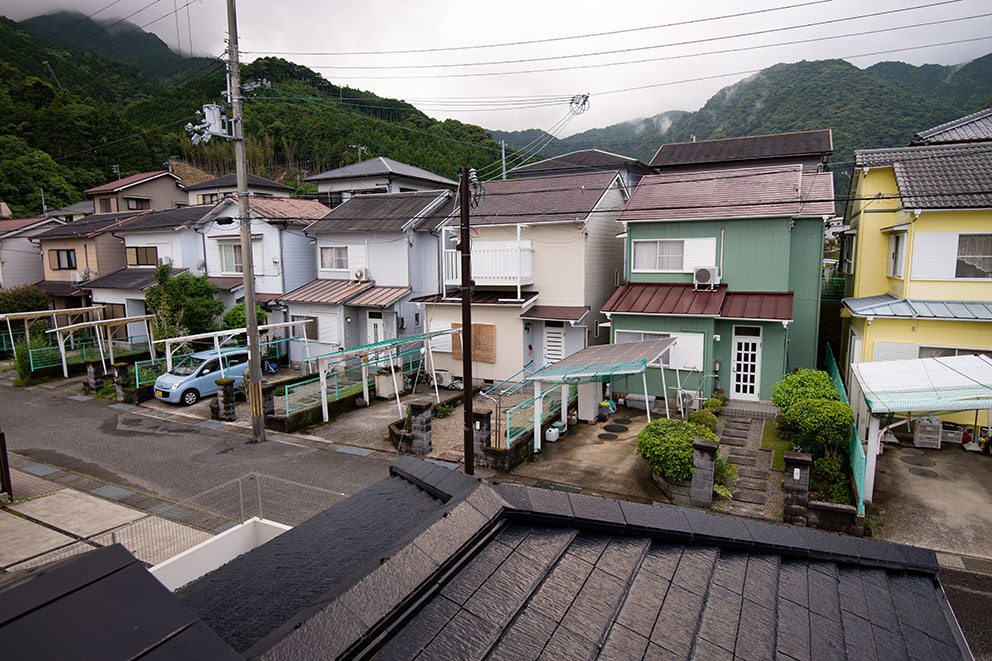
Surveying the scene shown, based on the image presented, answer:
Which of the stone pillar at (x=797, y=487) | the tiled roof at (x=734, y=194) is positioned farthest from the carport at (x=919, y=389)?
the tiled roof at (x=734, y=194)

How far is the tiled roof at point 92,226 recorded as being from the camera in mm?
31094

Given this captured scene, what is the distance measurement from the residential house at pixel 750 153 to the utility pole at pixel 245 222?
25175 millimetres

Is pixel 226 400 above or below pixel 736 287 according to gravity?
below

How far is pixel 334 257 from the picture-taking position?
82.9 ft

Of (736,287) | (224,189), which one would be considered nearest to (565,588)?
(736,287)

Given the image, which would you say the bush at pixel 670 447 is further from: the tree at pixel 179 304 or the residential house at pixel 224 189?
the residential house at pixel 224 189

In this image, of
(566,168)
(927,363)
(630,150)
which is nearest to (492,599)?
(927,363)

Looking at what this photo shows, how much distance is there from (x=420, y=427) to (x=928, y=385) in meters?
11.5

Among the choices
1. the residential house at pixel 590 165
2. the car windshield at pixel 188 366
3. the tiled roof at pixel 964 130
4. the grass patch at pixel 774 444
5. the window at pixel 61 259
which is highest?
the residential house at pixel 590 165

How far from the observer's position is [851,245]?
20.7 metres

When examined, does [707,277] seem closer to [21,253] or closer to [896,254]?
[896,254]

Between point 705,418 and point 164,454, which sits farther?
point 164,454

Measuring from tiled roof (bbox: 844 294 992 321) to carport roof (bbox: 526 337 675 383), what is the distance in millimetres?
6147

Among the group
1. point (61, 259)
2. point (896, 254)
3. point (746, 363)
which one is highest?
point (61, 259)
